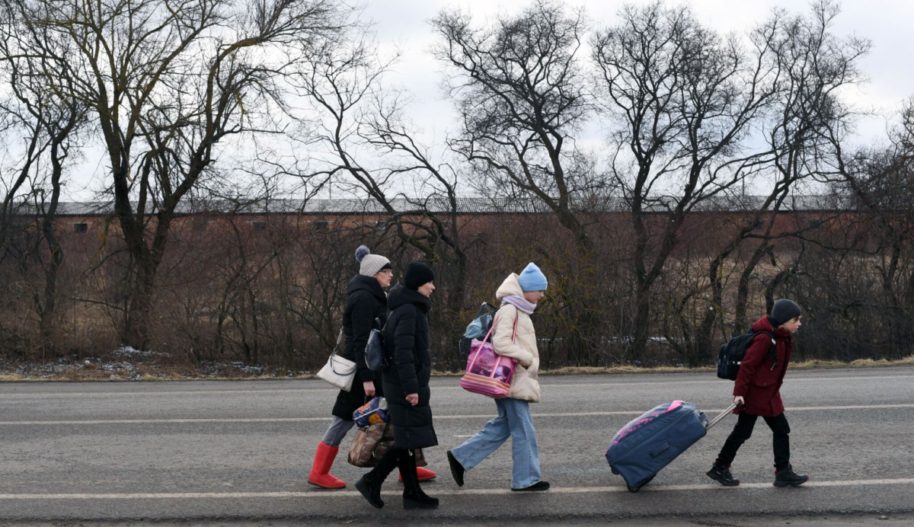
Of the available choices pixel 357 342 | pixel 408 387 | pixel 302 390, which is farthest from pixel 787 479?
pixel 302 390

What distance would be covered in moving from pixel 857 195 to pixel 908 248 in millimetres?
2568

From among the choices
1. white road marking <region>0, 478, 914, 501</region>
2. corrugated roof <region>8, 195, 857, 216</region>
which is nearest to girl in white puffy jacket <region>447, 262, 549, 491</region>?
white road marking <region>0, 478, 914, 501</region>

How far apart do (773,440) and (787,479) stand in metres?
0.30

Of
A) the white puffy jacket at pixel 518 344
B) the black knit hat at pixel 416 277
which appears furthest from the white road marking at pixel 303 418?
the black knit hat at pixel 416 277

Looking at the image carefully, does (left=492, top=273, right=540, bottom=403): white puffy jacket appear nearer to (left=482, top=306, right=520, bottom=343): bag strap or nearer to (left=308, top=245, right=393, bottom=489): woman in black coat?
(left=482, top=306, right=520, bottom=343): bag strap

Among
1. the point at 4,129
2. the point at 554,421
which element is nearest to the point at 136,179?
the point at 4,129

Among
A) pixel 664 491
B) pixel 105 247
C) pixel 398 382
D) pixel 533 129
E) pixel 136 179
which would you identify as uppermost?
pixel 533 129

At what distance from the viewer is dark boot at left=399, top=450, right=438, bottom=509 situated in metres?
7.17

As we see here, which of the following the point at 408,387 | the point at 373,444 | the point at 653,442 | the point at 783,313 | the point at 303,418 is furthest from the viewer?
the point at 303,418

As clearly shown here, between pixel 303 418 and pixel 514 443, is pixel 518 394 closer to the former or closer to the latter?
pixel 514 443

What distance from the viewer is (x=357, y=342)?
7645 mm

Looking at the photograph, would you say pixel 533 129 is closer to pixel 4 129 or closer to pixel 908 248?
pixel 908 248

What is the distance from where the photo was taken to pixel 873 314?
28.7 m

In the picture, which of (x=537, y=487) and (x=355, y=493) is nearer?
(x=537, y=487)
